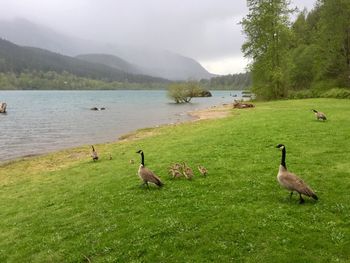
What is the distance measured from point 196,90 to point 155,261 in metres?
132

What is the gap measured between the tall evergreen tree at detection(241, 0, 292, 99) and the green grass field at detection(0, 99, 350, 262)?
5697 cm

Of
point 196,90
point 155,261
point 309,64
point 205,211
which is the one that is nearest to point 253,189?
point 205,211

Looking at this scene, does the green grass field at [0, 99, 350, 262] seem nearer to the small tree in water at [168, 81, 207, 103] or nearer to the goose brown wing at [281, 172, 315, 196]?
the goose brown wing at [281, 172, 315, 196]

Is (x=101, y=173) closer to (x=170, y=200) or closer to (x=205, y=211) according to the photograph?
(x=170, y=200)

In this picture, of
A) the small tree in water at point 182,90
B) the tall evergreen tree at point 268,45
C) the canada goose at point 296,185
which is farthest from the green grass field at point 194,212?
the small tree in water at point 182,90

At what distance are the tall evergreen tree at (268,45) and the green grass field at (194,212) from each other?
56968mm

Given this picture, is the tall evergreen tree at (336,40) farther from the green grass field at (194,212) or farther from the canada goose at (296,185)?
the canada goose at (296,185)

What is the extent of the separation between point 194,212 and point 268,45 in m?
74.0

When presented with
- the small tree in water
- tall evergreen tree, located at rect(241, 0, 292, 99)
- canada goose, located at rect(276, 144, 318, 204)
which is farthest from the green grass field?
the small tree in water

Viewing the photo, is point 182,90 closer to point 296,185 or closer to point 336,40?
point 336,40

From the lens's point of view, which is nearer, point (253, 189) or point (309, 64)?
point (253, 189)

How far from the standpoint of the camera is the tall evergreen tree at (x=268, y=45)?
7969 centimetres

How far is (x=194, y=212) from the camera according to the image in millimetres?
14789

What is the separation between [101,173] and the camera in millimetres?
25594
